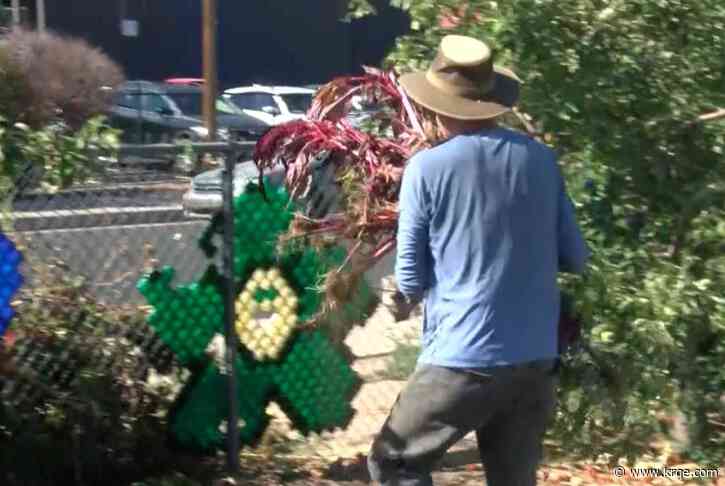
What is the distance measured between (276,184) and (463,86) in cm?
174

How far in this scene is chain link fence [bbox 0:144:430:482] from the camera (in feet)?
15.6

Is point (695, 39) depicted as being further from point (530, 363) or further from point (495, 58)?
point (530, 363)

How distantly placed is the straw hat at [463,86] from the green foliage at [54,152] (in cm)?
141

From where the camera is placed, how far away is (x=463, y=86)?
3.58m

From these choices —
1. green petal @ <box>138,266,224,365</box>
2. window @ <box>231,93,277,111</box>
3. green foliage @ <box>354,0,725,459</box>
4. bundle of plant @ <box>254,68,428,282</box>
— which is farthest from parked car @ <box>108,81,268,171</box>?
green foliage @ <box>354,0,725,459</box>

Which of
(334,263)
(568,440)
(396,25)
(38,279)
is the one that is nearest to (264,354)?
(334,263)

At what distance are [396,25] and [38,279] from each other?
30.0 metres

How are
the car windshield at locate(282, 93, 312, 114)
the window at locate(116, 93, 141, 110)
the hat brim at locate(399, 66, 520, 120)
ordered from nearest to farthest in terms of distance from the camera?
the hat brim at locate(399, 66, 520, 120) → the window at locate(116, 93, 141, 110) → the car windshield at locate(282, 93, 312, 114)

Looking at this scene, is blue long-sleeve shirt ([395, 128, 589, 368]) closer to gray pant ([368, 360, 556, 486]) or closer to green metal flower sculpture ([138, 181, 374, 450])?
gray pant ([368, 360, 556, 486])

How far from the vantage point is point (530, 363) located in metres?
3.45

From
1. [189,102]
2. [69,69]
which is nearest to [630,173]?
[69,69]

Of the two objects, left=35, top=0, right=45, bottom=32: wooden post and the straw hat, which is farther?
left=35, top=0, right=45, bottom=32: wooden post

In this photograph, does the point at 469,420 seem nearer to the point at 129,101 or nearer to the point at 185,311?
the point at 185,311

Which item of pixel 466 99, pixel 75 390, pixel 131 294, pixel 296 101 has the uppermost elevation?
pixel 466 99
